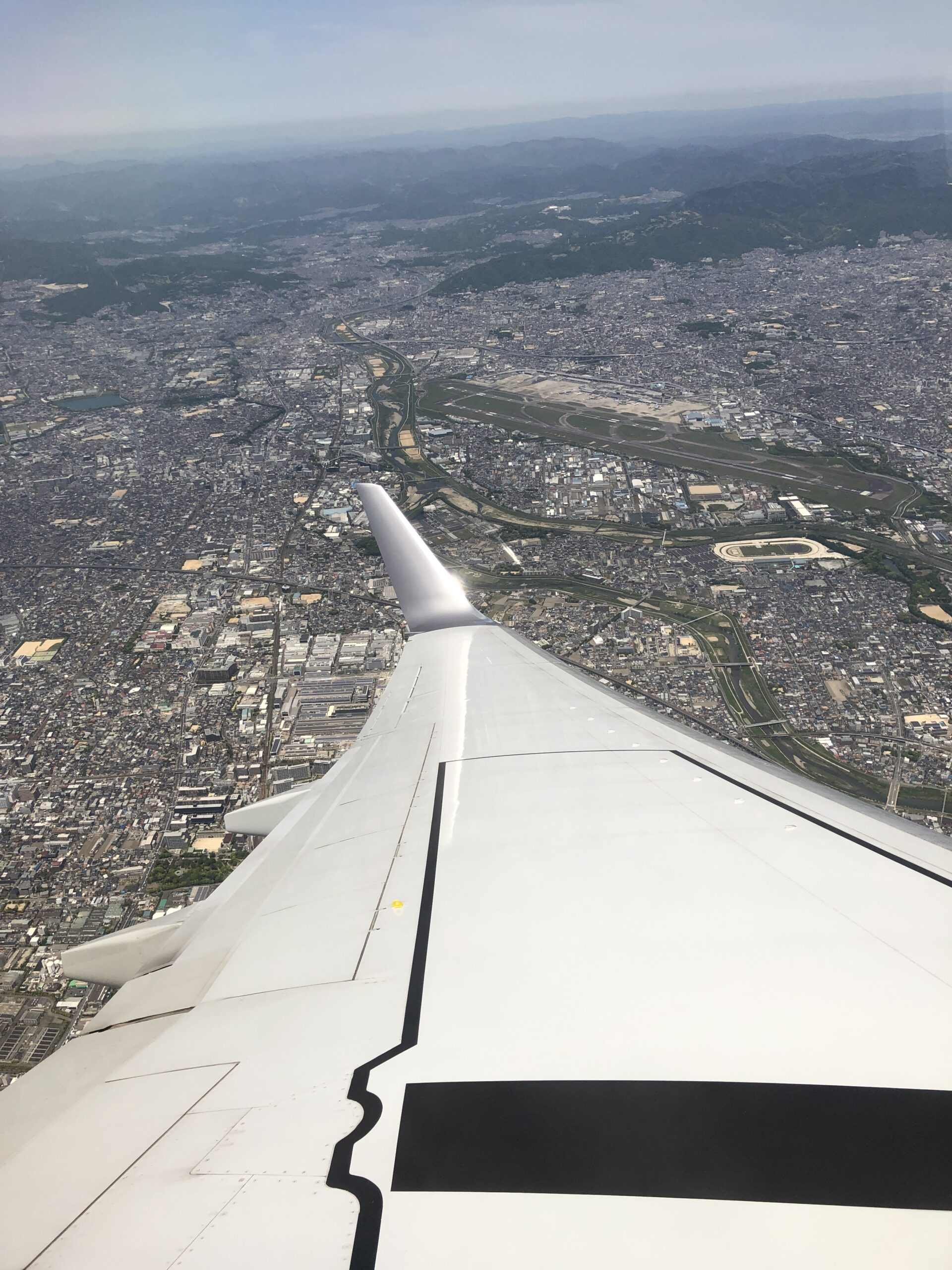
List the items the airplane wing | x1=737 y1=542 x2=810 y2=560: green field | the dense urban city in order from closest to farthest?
the airplane wing
the dense urban city
x1=737 y1=542 x2=810 y2=560: green field

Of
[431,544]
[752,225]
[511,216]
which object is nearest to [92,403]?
[431,544]

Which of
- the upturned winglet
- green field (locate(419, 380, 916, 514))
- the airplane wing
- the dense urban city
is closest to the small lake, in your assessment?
the dense urban city

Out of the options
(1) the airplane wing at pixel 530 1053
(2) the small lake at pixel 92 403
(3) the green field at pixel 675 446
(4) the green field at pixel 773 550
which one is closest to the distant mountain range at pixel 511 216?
(2) the small lake at pixel 92 403

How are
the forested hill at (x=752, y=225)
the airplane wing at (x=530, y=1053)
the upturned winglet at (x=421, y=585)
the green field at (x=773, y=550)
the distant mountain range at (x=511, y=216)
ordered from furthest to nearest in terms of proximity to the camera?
the distant mountain range at (x=511, y=216)
the forested hill at (x=752, y=225)
the green field at (x=773, y=550)
the upturned winglet at (x=421, y=585)
the airplane wing at (x=530, y=1053)

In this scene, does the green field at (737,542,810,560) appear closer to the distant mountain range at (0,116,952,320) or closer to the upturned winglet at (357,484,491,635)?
the upturned winglet at (357,484,491,635)

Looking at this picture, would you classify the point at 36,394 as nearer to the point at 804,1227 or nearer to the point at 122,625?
the point at 122,625

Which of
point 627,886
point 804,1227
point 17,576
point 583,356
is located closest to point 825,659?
point 627,886

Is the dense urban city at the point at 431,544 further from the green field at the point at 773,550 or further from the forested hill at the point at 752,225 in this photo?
the forested hill at the point at 752,225
